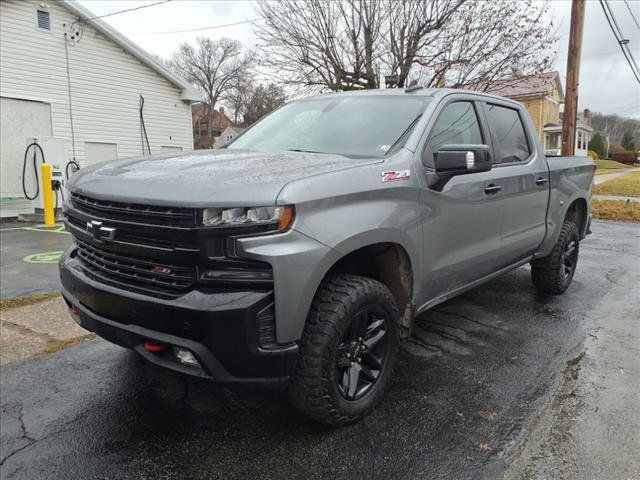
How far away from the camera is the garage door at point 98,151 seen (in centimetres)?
1488

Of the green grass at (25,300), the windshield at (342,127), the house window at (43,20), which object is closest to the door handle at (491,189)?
the windshield at (342,127)

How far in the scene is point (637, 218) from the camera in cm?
1132

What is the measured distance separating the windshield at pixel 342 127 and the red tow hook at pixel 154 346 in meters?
1.55

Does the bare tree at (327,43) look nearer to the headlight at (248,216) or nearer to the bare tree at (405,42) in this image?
the bare tree at (405,42)

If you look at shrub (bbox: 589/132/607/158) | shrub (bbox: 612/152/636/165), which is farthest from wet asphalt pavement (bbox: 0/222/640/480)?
shrub (bbox: 589/132/607/158)

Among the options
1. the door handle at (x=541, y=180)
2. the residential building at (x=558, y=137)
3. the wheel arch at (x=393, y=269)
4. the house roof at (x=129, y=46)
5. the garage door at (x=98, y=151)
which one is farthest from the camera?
the residential building at (x=558, y=137)

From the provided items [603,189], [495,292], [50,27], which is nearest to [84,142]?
[50,27]

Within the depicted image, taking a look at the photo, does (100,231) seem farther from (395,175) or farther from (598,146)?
(598,146)

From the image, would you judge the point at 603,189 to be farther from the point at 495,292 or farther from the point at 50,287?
the point at 50,287

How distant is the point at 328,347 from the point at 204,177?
1009mm

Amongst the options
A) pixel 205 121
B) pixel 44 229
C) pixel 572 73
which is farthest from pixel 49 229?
pixel 205 121

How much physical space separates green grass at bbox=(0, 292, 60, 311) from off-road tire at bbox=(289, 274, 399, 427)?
11.9 feet

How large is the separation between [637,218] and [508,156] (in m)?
9.19

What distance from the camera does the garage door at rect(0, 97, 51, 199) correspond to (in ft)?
41.7
